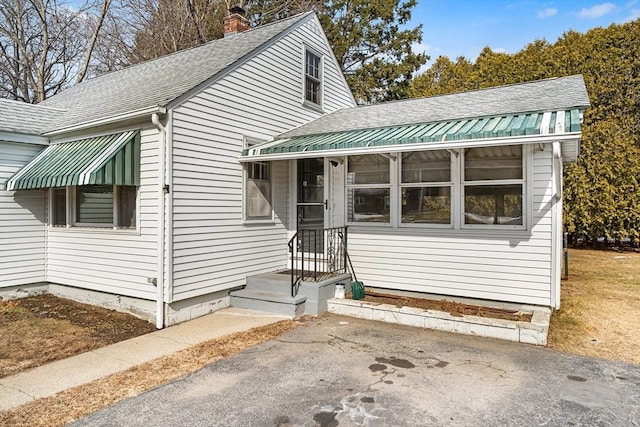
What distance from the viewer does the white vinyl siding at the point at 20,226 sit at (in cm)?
759

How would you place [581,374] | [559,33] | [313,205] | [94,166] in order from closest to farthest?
[581,374] < [94,166] < [313,205] < [559,33]

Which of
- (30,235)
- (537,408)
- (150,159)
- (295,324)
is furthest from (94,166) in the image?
(537,408)

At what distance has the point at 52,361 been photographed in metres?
4.85

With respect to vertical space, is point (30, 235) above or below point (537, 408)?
above

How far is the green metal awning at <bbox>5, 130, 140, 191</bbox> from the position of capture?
609cm

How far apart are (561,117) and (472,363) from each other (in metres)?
3.59

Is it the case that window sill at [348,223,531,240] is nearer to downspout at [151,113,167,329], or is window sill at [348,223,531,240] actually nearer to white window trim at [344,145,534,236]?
white window trim at [344,145,534,236]

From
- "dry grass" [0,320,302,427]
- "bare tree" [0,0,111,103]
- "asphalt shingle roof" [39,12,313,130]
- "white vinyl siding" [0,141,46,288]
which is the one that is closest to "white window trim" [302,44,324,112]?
"asphalt shingle roof" [39,12,313,130]

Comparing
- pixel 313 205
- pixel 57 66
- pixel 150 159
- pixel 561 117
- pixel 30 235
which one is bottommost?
pixel 30 235

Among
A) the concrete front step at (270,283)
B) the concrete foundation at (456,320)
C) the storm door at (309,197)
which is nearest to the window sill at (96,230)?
the concrete front step at (270,283)

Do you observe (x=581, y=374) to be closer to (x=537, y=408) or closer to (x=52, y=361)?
(x=537, y=408)

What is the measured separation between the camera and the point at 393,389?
13.1ft

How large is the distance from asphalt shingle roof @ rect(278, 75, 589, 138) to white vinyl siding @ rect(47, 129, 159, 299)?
3017 mm

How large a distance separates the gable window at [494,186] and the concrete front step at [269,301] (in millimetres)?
3220
